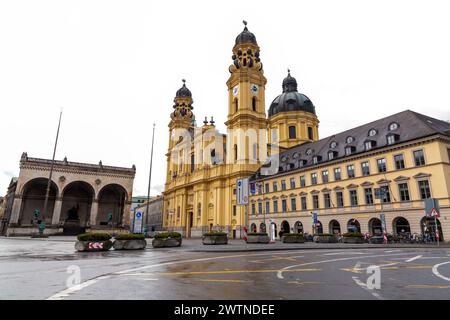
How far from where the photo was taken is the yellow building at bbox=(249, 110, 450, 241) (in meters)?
33.2

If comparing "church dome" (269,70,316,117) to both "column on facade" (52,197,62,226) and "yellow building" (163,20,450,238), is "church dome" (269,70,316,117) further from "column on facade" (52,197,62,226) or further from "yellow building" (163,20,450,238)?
"column on facade" (52,197,62,226)

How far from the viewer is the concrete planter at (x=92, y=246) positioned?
2073cm

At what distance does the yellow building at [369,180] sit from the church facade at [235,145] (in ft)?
28.0

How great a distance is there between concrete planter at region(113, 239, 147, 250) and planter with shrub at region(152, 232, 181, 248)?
237 centimetres

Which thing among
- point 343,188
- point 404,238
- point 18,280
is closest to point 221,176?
point 343,188

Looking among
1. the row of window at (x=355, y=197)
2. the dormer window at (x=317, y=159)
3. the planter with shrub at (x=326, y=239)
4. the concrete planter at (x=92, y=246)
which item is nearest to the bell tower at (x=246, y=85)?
the dormer window at (x=317, y=159)

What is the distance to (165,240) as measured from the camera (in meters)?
26.3

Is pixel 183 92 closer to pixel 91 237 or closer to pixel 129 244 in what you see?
pixel 129 244

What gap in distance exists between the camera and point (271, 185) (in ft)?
182

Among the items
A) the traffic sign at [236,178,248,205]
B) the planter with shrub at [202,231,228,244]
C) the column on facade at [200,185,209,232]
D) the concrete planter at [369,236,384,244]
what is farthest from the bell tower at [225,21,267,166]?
the planter with shrub at [202,231,228,244]

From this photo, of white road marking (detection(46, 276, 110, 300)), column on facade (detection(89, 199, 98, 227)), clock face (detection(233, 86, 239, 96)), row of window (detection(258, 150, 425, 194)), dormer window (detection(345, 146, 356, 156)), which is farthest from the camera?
column on facade (detection(89, 199, 98, 227))

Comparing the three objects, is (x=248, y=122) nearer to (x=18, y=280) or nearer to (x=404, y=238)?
(x=404, y=238)
